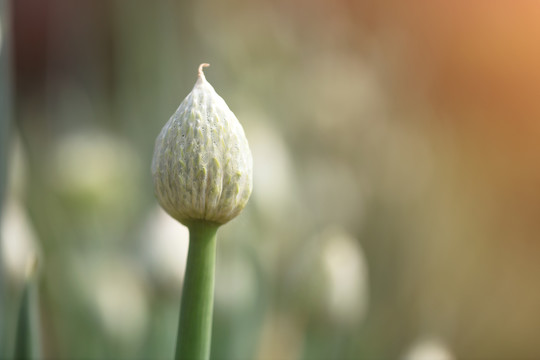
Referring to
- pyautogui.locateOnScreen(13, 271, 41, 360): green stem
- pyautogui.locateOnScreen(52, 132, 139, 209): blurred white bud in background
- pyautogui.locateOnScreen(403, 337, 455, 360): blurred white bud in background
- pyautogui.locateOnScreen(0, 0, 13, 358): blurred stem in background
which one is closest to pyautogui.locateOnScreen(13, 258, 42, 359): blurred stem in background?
pyautogui.locateOnScreen(13, 271, 41, 360): green stem

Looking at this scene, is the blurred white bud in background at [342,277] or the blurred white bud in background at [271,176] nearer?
the blurred white bud in background at [342,277]

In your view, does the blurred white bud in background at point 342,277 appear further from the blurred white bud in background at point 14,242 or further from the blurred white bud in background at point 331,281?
the blurred white bud in background at point 14,242

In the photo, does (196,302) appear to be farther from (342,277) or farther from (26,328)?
(342,277)

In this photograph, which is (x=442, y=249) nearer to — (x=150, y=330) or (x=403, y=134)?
(x=403, y=134)

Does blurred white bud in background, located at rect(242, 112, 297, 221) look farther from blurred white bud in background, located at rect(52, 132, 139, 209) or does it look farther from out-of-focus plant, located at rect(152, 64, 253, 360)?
out-of-focus plant, located at rect(152, 64, 253, 360)

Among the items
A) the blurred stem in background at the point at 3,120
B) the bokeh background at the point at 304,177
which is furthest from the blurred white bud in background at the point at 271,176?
the blurred stem in background at the point at 3,120

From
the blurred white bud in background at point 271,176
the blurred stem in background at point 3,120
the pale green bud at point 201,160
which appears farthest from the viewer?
the blurred white bud in background at point 271,176

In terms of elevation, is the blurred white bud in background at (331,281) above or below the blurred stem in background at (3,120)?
below

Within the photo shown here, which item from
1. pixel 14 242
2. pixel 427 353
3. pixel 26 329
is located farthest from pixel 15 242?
pixel 427 353
